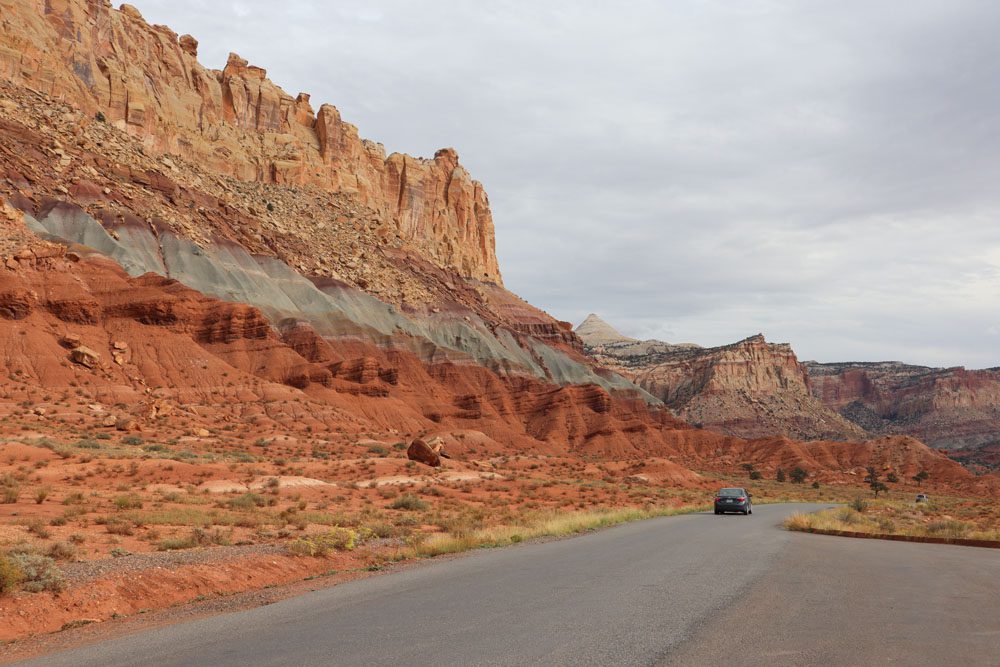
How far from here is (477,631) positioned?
8016mm

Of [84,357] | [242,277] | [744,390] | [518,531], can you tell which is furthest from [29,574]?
[744,390]

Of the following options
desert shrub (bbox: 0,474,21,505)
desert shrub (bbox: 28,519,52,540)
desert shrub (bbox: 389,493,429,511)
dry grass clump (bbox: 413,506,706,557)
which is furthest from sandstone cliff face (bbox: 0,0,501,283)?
dry grass clump (bbox: 413,506,706,557)

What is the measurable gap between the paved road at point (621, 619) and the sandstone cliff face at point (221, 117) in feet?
295

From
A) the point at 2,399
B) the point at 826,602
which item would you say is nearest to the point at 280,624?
the point at 826,602

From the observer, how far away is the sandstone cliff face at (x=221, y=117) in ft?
278

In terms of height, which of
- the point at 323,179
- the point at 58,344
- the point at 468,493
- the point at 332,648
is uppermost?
the point at 323,179

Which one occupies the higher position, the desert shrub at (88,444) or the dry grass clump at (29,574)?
the dry grass clump at (29,574)

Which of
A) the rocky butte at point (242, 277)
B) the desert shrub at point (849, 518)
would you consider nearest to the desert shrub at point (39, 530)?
the desert shrub at point (849, 518)

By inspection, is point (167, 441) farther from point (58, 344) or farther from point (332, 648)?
point (332, 648)

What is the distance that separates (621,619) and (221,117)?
114 metres

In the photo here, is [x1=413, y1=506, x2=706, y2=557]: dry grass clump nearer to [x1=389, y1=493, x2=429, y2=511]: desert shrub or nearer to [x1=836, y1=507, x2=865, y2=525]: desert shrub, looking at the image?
[x1=389, y1=493, x2=429, y2=511]: desert shrub

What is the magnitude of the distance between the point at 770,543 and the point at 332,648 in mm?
13529

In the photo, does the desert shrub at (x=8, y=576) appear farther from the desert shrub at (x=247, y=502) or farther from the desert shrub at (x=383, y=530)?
the desert shrub at (x=247, y=502)

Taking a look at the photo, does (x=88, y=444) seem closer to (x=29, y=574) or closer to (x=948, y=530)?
(x=29, y=574)
